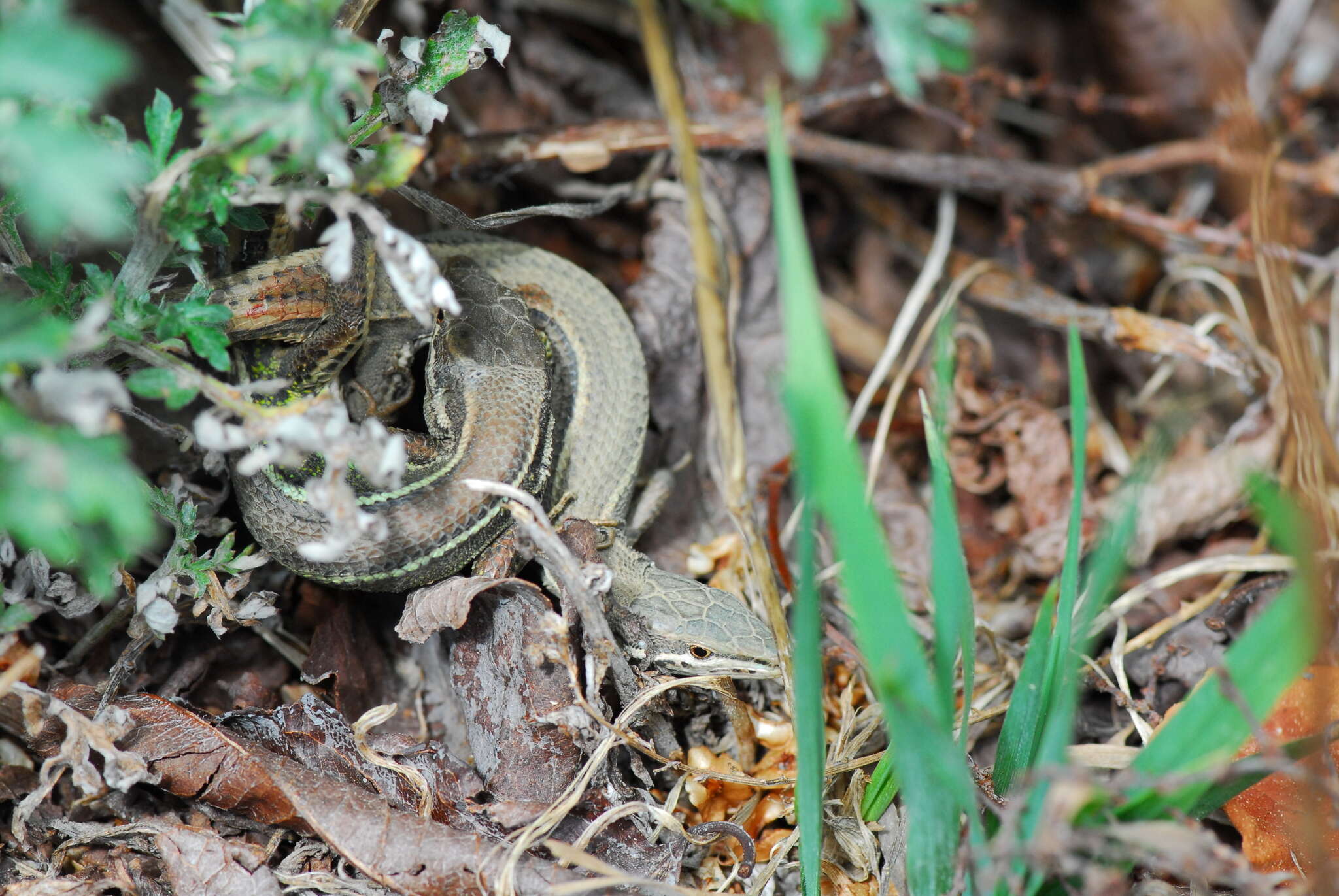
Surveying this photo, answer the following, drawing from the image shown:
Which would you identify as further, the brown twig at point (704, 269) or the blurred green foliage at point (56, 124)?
the brown twig at point (704, 269)

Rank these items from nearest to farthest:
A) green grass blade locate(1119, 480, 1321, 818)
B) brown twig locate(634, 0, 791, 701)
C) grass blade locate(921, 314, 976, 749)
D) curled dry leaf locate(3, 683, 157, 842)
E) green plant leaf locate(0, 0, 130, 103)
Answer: green plant leaf locate(0, 0, 130, 103) < green grass blade locate(1119, 480, 1321, 818) < brown twig locate(634, 0, 791, 701) < grass blade locate(921, 314, 976, 749) < curled dry leaf locate(3, 683, 157, 842)

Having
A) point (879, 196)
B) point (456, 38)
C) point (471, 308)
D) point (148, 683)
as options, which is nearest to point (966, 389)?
point (879, 196)

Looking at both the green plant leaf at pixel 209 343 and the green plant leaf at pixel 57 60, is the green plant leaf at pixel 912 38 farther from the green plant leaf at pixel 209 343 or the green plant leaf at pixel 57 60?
the green plant leaf at pixel 209 343

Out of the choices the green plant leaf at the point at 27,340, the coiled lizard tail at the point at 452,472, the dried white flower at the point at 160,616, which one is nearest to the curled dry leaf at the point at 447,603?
the coiled lizard tail at the point at 452,472

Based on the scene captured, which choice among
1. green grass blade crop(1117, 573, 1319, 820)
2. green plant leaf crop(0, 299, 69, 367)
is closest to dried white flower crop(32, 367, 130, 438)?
green plant leaf crop(0, 299, 69, 367)

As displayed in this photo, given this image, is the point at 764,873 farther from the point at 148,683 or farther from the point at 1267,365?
the point at 1267,365

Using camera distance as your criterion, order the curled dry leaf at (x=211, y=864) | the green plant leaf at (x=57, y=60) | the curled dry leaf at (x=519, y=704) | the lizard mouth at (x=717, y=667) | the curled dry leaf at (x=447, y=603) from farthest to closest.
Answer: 1. the lizard mouth at (x=717, y=667)
2. the curled dry leaf at (x=447, y=603)
3. the curled dry leaf at (x=519, y=704)
4. the curled dry leaf at (x=211, y=864)
5. the green plant leaf at (x=57, y=60)

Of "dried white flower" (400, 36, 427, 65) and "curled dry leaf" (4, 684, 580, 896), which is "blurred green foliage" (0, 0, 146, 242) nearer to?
"dried white flower" (400, 36, 427, 65)
